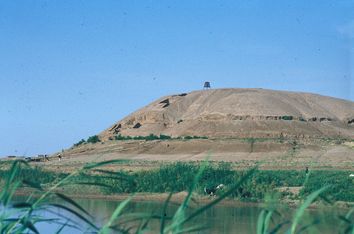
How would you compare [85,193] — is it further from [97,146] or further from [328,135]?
[328,135]

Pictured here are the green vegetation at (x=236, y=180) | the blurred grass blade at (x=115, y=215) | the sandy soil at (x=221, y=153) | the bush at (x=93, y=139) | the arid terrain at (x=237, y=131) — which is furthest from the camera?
the bush at (x=93, y=139)

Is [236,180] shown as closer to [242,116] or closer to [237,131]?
[237,131]

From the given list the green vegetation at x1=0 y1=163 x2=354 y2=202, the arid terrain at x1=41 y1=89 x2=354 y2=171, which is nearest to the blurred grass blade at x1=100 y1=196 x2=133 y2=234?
the green vegetation at x1=0 y1=163 x2=354 y2=202

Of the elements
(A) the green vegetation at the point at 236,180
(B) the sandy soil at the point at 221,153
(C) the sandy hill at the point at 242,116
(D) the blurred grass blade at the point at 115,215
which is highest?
(C) the sandy hill at the point at 242,116

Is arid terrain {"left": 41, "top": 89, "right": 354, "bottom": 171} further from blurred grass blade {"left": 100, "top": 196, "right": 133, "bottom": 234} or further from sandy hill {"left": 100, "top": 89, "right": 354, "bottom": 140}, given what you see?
blurred grass blade {"left": 100, "top": 196, "right": 133, "bottom": 234}

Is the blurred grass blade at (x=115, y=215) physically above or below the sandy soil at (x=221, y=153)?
below

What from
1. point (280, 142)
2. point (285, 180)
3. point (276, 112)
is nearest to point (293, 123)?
point (276, 112)

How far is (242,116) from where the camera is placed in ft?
249

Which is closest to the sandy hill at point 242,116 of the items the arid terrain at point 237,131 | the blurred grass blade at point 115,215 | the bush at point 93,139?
the arid terrain at point 237,131

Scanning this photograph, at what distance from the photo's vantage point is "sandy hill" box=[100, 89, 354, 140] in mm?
72625

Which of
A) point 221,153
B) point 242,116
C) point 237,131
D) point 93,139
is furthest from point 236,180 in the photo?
point 93,139

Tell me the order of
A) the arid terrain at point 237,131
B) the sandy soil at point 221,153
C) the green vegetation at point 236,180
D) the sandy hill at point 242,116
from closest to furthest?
the green vegetation at point 236,180 < the sandy soil at point 221,153 < the arid terrain at point 237,131 < the sandy hill at point 242,116

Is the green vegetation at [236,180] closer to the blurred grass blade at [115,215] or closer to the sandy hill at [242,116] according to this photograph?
the blurred grass blade at [115,215]

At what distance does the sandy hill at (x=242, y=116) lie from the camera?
7262 cm
